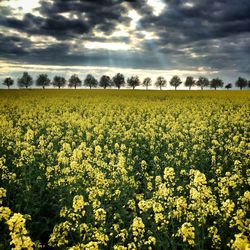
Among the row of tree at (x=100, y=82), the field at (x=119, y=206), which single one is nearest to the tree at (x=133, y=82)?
the row of tree at (x=100, y=82)

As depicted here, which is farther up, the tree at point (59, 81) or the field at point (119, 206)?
the tree at point (59, 81)

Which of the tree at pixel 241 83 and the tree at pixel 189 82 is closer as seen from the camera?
the tree at pixel 241 83

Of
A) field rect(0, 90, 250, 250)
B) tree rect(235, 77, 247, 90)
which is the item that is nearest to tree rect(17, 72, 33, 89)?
tree rect(235, 77, 247, 90)

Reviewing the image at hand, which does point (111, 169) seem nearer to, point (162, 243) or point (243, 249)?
point (162, 243)

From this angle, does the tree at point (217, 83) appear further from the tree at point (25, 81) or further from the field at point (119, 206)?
the field at point (119, 206)

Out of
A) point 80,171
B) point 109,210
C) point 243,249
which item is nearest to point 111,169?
point 80,171

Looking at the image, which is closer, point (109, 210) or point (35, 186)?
point (109, 210)

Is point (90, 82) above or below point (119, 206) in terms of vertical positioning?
above

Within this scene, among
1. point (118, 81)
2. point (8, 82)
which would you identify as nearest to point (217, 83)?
point (118, 81)

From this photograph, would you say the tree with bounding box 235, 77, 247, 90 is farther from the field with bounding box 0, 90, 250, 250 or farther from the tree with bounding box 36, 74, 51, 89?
the field with bounding box 0, 90, 250, 250

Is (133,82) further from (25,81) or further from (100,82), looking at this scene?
(25,81)

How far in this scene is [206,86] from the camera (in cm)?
12262

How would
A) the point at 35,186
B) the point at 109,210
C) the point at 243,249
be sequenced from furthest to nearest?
the point at 35,186
the point at 109,210
the point at 243,249

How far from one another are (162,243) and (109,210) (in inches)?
67.2
